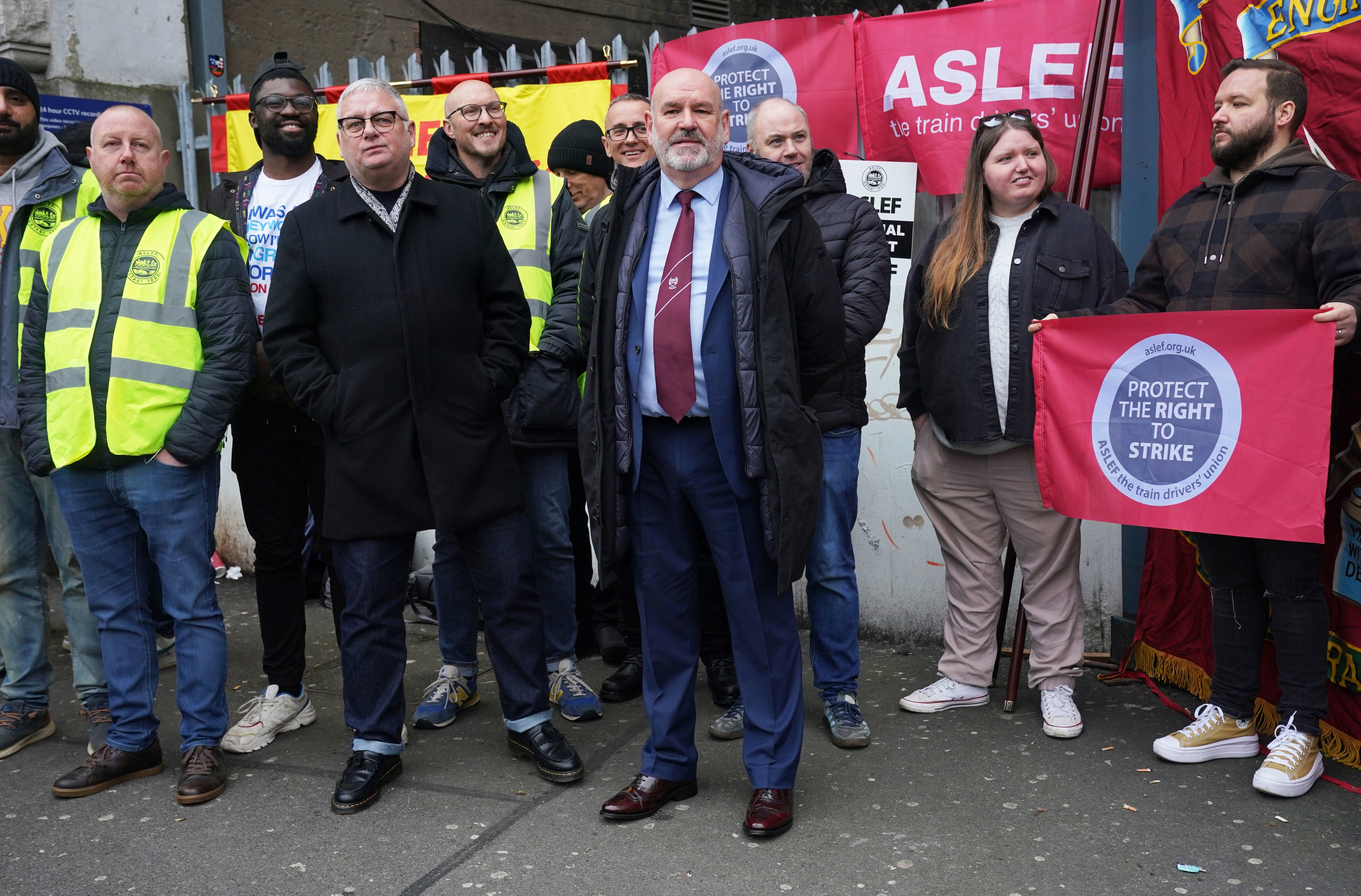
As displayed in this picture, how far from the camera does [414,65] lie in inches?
244

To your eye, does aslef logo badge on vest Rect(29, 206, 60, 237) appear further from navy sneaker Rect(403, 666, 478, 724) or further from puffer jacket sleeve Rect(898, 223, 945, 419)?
puffer jacket sleeve Rect(898, 223, 945, 419)

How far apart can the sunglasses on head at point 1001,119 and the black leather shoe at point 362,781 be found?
9.52 feet

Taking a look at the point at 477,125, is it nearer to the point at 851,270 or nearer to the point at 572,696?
the point at 851,270

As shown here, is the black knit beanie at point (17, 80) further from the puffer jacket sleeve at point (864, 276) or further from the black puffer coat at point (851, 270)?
the puffer jacket sleeve at point (864, 276)

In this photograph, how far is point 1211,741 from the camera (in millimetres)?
3705

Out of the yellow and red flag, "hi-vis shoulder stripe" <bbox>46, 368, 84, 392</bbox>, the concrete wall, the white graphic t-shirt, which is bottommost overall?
"hi-vis shoulder stripe" <bbox>46, 368, 84, 392</bbox>

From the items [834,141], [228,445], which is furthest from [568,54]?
[834,141]

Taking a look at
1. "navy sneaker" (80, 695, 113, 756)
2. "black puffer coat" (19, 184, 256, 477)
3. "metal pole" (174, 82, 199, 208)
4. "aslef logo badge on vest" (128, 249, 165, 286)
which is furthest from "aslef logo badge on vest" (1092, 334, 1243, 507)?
"metal pole" (174, 82, 199, 208)

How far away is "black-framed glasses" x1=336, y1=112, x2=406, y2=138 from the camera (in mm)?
3535

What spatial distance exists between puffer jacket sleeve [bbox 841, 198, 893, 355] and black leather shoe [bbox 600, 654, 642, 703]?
1.51m

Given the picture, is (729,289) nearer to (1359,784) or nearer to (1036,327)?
(1036,327)

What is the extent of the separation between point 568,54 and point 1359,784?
31.8 ft

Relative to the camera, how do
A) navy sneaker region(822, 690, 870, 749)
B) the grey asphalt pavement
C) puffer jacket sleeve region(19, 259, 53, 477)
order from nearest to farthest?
the grey asphalt pavement
puffer jacket sleeve region(19, 259, 53, 477)
navy sneaker region(822, 690, 870, 749)

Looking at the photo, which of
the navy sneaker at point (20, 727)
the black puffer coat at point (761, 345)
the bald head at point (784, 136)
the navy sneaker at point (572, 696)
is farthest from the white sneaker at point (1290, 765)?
the navy sneaker at point (20, 727)
